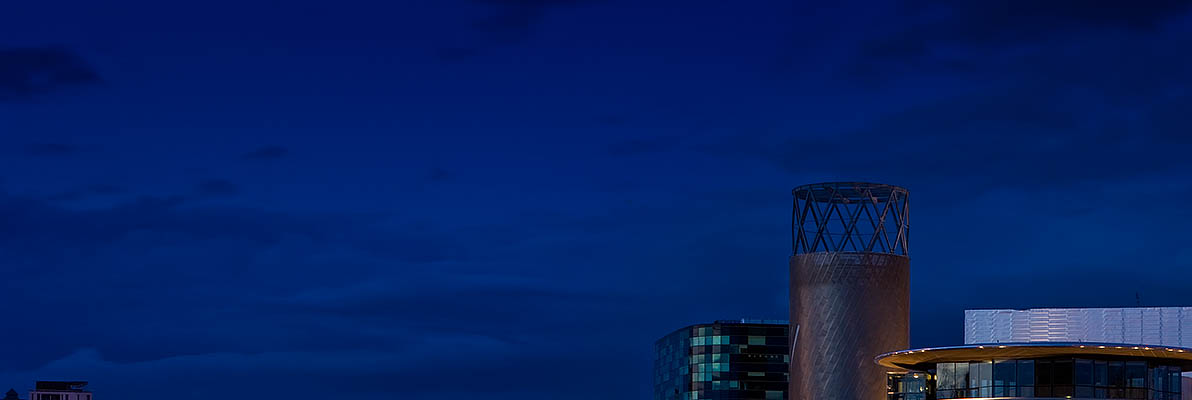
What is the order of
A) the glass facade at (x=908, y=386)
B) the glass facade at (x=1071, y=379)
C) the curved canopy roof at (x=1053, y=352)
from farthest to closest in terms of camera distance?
the glass facade at (x=908, y=386) → the glass facade at (x=1071, y=379) → the curved canopy roof at (x=1053, y=352)

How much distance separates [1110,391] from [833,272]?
44.7m

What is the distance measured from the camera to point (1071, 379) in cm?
9031

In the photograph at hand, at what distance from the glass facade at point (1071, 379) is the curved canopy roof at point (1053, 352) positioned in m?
0.45

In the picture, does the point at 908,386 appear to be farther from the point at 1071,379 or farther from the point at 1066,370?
the point at 1071,379

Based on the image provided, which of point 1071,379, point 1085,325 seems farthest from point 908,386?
point 1085,325

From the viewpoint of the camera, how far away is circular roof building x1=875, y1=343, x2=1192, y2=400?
89938mm

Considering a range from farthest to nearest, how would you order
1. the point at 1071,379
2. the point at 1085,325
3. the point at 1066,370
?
the point at 1085,325, the point at 1066,370, the point at 1071,379

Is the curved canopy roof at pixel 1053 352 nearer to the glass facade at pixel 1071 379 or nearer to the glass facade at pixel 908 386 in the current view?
the glass facade at pixel 1071 379

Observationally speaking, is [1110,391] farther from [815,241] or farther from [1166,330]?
[1166,330]

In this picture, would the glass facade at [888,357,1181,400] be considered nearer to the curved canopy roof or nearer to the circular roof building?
the circular roof building

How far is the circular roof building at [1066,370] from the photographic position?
295ft

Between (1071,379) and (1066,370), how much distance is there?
1.79ft

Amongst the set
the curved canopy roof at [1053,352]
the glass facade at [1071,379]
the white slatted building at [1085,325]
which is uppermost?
the white slatted building at [1085,325]

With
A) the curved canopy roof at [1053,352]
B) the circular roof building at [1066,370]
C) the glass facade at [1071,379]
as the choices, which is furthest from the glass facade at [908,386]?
the glass facade at [1071,379]
